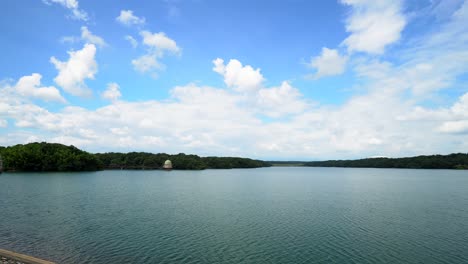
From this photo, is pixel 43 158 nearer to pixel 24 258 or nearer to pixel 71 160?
pixel 71 160

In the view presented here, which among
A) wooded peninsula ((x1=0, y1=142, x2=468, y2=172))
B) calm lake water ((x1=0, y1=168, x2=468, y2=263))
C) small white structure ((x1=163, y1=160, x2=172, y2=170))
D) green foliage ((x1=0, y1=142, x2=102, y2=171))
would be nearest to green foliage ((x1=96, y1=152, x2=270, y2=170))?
wooded peninsula ((x1=0, y1=142, x2=468, y2=172))

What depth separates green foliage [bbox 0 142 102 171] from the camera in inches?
4195

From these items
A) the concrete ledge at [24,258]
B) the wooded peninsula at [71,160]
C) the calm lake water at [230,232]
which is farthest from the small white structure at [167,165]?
the concrete ledge at [24,258]

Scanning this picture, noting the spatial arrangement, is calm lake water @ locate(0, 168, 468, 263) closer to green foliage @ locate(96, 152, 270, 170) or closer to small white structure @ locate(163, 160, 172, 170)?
small white structure @ locate(163, 160, 172, 170)

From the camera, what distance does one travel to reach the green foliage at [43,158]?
350 feet

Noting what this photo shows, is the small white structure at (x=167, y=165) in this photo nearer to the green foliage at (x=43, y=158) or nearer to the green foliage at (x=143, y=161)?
the green foliage at (x=143, y=161)

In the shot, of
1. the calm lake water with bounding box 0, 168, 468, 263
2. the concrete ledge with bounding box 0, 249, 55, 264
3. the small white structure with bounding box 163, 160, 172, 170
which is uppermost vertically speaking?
the small white structure with bounding box 163, 160, 172, 170

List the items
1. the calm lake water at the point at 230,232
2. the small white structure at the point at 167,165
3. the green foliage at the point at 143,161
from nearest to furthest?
1. the calm lake water at the point at 230,232
2. the green foliage at the point at 143,161
3. the small white structure at the point at 167,165

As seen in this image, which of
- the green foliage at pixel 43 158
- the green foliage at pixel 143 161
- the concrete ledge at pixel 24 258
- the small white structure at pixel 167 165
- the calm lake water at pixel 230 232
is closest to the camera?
the concrete ledge at pixel 24 258

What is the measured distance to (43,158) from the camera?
363ft

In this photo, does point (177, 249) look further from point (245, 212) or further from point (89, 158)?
point (89, 158)

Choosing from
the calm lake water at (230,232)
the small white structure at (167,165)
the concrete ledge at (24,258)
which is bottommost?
the calm lake water at (230,232)

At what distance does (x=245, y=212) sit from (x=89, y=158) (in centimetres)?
11107

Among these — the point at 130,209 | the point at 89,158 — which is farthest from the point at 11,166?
the point at 130,209
